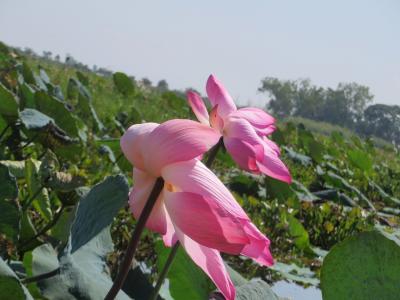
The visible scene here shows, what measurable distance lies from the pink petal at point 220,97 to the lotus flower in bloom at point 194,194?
171 mm

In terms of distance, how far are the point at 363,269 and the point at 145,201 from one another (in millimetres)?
182

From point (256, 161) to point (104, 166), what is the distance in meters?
1.84

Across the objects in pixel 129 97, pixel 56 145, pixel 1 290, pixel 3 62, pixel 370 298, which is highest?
pixel 370 298

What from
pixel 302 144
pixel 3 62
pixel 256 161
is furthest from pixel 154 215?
pixel 302 144

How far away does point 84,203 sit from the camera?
1.99 feet

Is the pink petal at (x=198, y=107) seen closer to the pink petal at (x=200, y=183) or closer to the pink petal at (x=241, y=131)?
the pink petal at (x=241, y=131)

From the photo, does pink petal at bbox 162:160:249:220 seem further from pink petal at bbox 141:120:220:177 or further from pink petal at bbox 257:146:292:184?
pink petal at bbox 257:146:292:184

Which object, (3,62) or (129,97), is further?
(129,97)

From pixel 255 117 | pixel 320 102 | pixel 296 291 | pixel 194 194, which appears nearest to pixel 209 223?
pixel 194 194

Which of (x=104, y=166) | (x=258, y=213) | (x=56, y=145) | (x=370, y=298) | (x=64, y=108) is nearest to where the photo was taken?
(x=370, y=298)

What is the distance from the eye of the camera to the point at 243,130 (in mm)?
590

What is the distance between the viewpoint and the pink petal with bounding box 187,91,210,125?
649 millimetres

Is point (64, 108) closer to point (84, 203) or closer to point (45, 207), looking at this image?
point (45, 207)

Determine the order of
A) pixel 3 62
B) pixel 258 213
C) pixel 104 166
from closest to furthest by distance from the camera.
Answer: pixel 104 166
pixel 258 213
pixel 3 62
